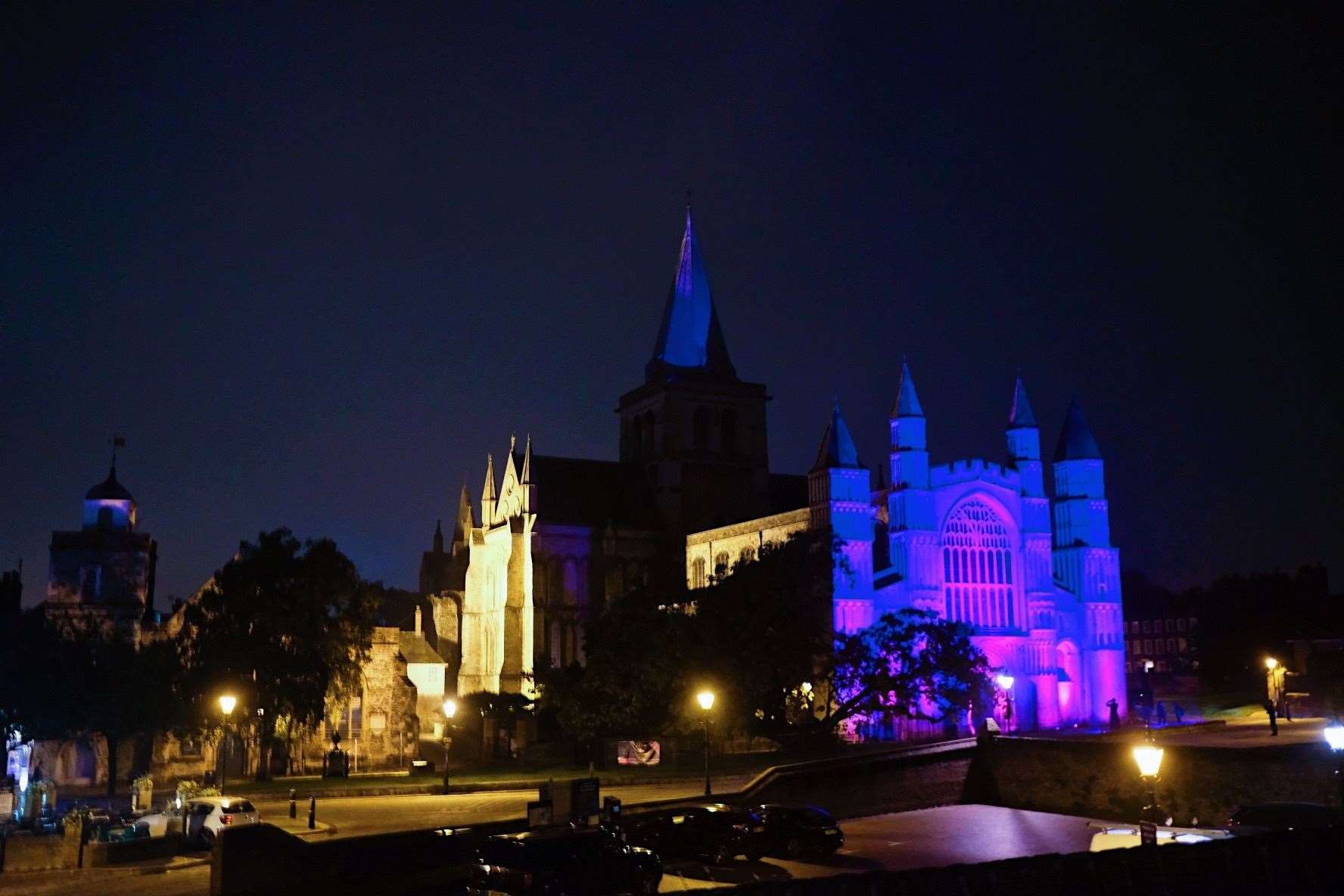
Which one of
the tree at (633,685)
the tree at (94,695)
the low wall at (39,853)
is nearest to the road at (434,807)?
the low wall at (39,853)

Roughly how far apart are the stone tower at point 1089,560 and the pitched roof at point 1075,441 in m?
0.04

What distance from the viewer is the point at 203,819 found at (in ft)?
98.9

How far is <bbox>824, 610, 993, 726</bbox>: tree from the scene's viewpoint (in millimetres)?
57594

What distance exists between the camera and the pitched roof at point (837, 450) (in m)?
66.2

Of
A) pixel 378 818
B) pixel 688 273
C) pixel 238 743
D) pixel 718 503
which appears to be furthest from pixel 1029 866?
pixel 688 273

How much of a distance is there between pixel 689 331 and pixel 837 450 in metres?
26.4

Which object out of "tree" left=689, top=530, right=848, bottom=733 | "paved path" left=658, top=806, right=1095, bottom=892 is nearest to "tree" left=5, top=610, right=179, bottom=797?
"tree" left=689, top=530, right=848, bottom=733

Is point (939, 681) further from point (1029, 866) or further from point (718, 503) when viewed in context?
point (1029, 866)

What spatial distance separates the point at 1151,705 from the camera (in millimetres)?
63781

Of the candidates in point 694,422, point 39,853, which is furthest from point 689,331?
point 39,853

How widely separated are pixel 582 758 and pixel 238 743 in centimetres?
1290

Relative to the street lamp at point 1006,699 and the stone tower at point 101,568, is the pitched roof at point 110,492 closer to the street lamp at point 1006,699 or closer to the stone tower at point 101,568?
the stone tower at point 101,568

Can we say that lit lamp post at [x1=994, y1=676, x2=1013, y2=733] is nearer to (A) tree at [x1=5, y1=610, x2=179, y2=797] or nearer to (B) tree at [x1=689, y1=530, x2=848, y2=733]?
(B) tree at [x1=689, y1=530, x2=848, y2=733]

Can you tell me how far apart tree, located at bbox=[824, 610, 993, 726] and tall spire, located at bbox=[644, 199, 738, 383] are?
32643 mm
